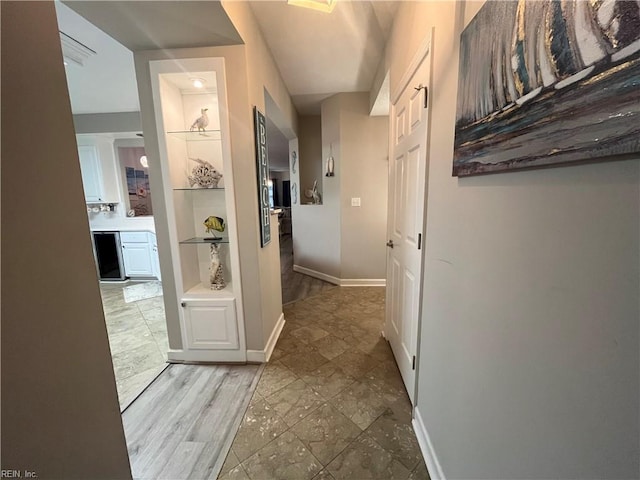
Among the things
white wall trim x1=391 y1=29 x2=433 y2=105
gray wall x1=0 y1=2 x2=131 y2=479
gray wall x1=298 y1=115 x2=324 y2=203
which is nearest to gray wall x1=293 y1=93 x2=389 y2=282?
gray wall x1=298 y1=115 x2=324 y2=203

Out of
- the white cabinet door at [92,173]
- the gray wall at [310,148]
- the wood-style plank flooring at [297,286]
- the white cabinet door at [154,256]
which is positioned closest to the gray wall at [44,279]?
the wood-style plank flooring at [297,286]

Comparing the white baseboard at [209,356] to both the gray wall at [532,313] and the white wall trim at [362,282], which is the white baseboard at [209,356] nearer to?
the gray wall at [532,313]

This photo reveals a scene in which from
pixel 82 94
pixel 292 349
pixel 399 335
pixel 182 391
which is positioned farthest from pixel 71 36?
pixel 399 335

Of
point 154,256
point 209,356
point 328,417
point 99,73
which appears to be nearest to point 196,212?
point 209,356

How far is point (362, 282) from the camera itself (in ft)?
12.2

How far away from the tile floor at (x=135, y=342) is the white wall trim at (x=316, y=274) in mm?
2112

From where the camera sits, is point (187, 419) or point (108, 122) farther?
point (108, 122)

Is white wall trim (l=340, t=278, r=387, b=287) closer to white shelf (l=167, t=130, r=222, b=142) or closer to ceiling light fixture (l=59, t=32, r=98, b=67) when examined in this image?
white shelf (l=167, t=130, r=222, b=142)

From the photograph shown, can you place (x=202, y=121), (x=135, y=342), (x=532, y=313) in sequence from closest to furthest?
(x=532, y=313)
(x=202, y=121)
(x=135, y=342)

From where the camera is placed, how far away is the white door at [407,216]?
4.53 feet

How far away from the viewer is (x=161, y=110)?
5.71 feet

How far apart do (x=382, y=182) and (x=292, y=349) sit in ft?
7.94

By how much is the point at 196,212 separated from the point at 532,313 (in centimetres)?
220

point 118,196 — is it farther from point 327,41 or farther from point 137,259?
point 327,41
